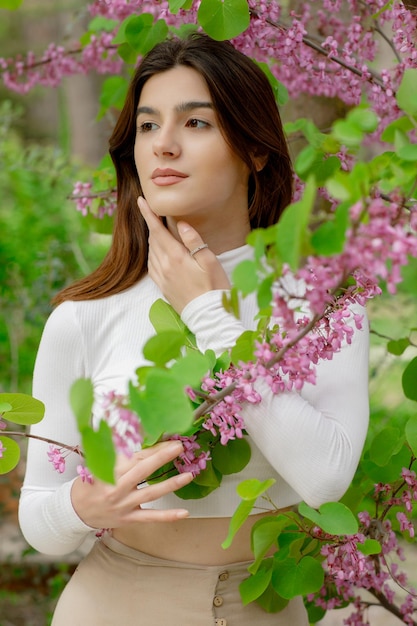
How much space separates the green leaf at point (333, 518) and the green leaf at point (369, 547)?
0.62 ft

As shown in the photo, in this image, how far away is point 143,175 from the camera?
168 centimetres

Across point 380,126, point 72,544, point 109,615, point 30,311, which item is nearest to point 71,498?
point 72,544

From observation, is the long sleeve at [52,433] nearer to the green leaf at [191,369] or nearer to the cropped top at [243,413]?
the cropped top at [243,413]

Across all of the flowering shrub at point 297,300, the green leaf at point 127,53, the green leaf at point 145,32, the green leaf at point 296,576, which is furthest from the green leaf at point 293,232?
the green leaf at point 127,53

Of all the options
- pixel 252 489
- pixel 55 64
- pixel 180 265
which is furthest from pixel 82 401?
pixel 55 64

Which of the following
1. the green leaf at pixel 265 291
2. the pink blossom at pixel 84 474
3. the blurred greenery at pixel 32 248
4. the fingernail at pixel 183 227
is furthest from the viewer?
the blurred greenery at pixel 32 248

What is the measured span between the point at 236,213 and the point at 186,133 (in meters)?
0.22

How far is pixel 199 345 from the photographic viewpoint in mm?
1457

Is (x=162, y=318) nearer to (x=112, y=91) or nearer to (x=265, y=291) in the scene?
(x=265, y=291)

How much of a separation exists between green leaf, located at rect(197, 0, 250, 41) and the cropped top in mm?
430

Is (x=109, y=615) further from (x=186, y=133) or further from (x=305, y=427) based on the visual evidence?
(x=186, y=133)

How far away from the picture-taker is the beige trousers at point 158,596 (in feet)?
5.17

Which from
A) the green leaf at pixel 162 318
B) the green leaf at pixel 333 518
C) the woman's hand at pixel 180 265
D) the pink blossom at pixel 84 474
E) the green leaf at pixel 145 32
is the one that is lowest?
the green leaf at pixel 333 518

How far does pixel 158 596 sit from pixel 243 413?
411mm
